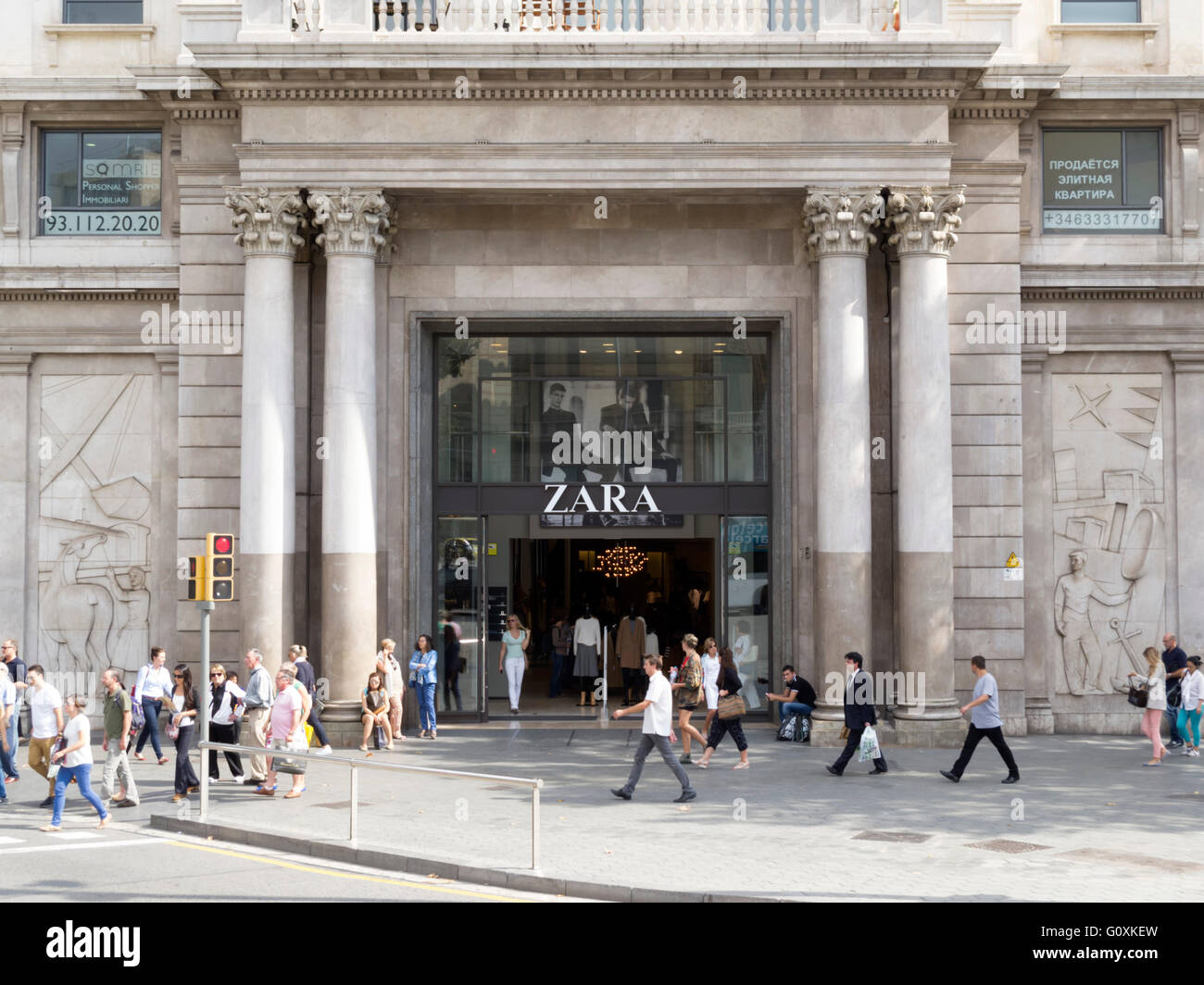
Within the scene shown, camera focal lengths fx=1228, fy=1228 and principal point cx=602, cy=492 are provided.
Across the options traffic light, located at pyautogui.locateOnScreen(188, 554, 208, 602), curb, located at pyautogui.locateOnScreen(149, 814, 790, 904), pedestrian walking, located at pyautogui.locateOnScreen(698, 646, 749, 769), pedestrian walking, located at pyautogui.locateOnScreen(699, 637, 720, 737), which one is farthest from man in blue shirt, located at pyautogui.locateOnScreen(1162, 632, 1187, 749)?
traffic light, located at pyautogui.locateOnScreen(188, 554, 208, 602)

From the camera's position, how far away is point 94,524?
73.6ft

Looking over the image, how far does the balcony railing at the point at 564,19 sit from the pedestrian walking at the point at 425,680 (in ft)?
33.6

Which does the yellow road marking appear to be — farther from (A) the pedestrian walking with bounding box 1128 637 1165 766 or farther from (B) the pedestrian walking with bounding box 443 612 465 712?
(A) the pedestrian walking with bounding box 1128 637 1165 766

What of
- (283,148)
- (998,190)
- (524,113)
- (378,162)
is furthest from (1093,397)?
(283,148)

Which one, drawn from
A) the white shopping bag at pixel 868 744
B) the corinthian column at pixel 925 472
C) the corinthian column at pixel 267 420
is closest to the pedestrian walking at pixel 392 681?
the corinthian column at pixel 267 420

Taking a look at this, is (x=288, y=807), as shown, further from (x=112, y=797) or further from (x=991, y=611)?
(x=991, y=611)

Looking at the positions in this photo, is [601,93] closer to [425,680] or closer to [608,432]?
[608,432]

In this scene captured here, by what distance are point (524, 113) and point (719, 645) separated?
10.1 metres

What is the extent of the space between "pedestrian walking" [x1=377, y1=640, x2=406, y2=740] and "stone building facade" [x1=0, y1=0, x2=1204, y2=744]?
74cm

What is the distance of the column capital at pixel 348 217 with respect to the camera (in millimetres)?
20422

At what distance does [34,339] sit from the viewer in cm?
2252

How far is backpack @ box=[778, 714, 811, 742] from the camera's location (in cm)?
2036

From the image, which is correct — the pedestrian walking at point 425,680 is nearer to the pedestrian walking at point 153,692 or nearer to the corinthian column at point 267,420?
the corinthian column at point 267,420

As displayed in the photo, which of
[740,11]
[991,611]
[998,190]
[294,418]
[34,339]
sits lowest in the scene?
A: [991,611]
